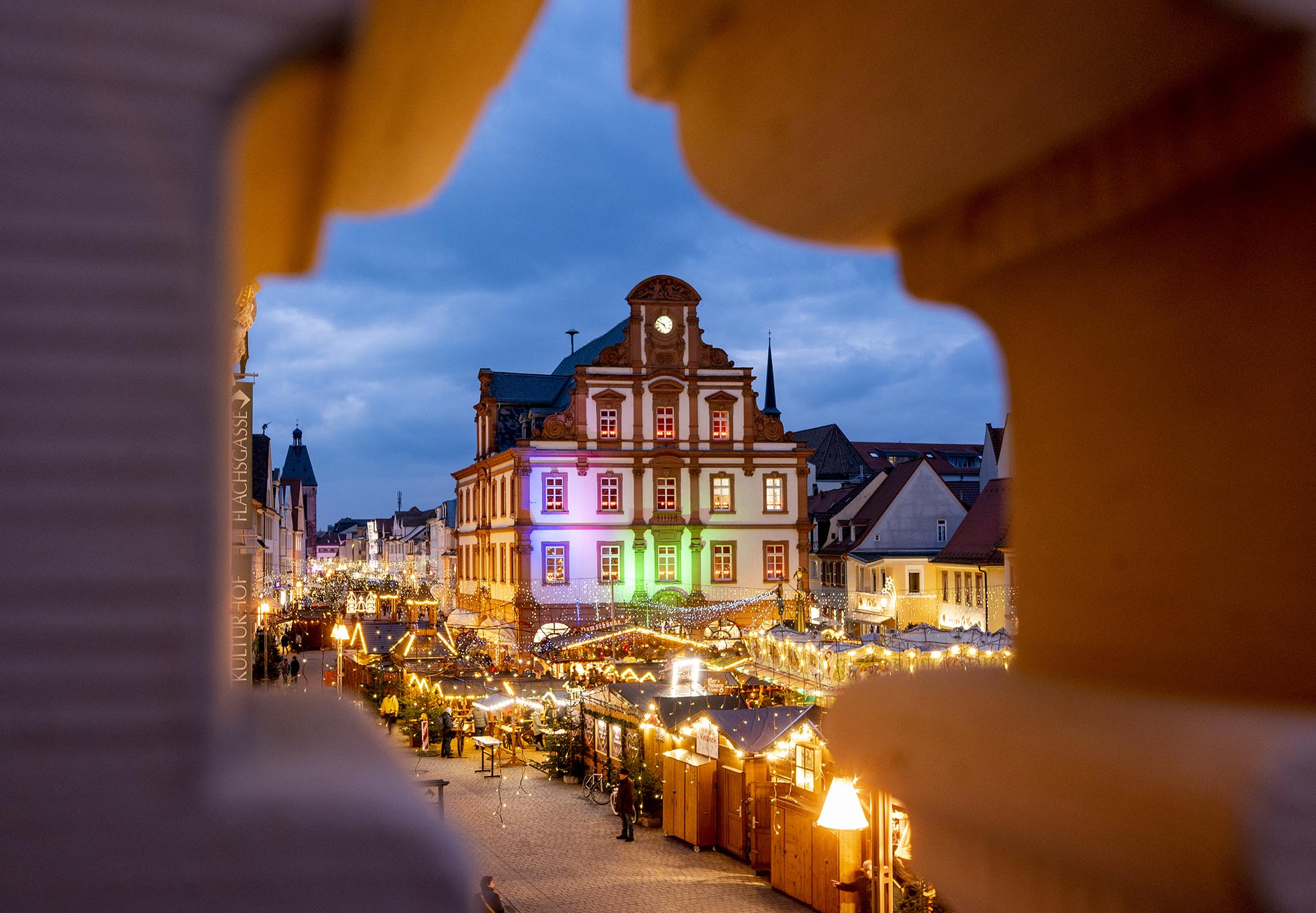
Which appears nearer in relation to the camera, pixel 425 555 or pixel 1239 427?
pixel 1239 427

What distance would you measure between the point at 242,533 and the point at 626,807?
26.6 feet

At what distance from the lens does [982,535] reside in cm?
3061

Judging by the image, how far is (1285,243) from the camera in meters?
1.85

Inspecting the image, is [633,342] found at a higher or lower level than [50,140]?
higher

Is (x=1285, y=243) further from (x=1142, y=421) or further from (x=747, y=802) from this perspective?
(x=747, y=802)

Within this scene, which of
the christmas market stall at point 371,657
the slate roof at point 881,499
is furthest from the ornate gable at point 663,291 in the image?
the christmas market stall at point 371,657

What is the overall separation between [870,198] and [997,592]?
87.7ft

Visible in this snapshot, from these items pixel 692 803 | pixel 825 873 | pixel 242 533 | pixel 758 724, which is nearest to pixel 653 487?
pixel 692 803

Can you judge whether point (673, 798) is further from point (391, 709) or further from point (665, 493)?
point (665, 493)

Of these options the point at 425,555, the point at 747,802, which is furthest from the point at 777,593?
the point at 425,555

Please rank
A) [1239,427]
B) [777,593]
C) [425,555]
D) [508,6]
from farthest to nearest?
1. [425,555]
2. [777,593]
3. [1239,427]
4. [508,6]

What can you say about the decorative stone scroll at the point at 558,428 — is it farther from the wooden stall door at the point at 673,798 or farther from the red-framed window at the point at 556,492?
the wooden stall door at the point at 673,798

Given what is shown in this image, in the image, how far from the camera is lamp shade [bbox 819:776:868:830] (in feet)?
38.5

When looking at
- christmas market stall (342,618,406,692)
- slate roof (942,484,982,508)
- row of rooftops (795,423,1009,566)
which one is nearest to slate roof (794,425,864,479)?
row of rooftops (795,423,1009,566)
